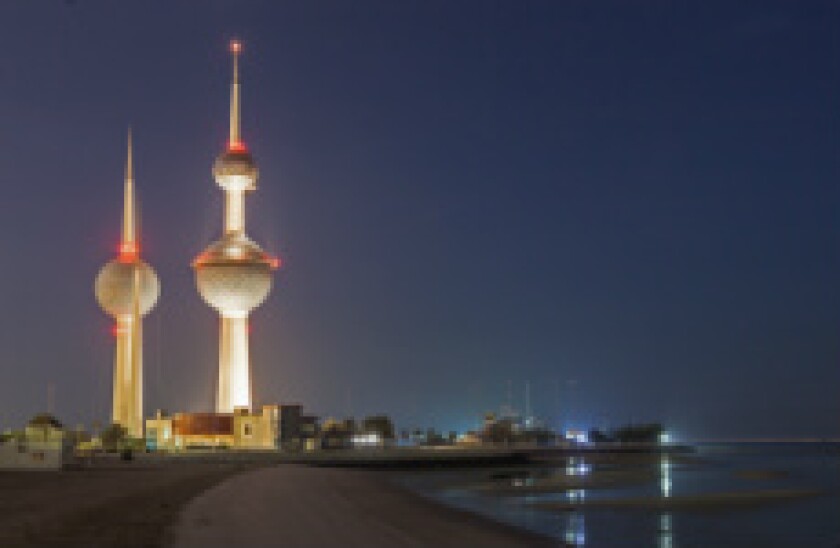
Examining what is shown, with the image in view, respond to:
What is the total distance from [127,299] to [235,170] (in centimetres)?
3005

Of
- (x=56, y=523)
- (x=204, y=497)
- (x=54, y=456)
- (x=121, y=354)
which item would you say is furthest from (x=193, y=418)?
(x=56, y=523)

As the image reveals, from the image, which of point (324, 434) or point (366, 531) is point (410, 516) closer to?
point (366, 531)

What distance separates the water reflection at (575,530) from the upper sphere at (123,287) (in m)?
153

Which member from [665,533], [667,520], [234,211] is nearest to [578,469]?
[667,520]

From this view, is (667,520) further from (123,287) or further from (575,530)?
(123,287)

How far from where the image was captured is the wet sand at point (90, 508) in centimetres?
2580

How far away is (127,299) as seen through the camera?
191 metres

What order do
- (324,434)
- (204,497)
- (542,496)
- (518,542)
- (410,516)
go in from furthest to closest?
(324,434) → (542,496) → (204,497) → (410,516) → (518,542)

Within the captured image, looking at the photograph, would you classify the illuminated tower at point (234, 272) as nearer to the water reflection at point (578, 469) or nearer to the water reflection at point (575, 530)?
the water reflection at point (578, 469)

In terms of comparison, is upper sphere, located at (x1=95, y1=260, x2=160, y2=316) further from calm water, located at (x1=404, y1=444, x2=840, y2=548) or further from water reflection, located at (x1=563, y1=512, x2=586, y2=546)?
water reflection, located at (x1=563, y1=512, x2=586, y2=546)

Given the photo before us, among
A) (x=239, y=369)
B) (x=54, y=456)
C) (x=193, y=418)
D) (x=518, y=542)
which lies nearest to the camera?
(x=518, y=542)

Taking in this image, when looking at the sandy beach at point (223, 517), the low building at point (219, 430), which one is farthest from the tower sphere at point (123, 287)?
the sandy beach at point (223, 517)

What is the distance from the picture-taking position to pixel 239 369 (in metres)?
181

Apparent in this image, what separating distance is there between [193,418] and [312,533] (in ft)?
414
